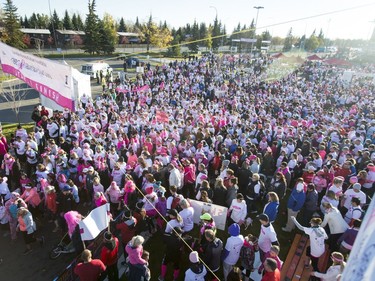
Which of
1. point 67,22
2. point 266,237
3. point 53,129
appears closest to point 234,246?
point 266,237

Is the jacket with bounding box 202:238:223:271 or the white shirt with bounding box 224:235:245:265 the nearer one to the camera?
the jacket with bounding box 202:238:223:271

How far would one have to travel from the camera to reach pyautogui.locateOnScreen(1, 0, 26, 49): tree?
3942 centimetres

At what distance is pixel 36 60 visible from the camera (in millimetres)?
7137

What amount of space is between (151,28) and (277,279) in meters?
59.1

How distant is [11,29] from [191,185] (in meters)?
44.5

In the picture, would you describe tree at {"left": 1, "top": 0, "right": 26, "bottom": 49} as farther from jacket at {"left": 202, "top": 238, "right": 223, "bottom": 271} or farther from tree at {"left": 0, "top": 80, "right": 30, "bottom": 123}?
jacket at {"left": 202, "top": 238, "right": 223, "bottom": 271}

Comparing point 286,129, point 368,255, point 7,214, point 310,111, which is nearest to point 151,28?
point 310,111

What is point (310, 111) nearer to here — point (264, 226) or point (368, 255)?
point (264, 226)

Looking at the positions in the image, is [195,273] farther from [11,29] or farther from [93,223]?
[11,29]

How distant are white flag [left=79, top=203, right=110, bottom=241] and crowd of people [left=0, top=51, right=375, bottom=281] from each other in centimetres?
42

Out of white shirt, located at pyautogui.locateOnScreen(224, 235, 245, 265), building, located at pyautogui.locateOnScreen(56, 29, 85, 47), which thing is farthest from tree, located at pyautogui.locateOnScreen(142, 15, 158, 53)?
white shirt, located at pyautogui.locateOnScreen(224, 235, 245, 265)

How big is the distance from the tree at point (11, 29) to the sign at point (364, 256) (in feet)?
158

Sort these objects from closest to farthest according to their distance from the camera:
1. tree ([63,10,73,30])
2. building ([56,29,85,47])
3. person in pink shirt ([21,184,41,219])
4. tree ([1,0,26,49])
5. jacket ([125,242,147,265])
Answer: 1. jacket ([125,242,147,265])
2. person in pink shirt ([21,184,41,219])
3. tree ([1,0,26,49])
4. building ([56,29,85,47])
5. tree ([63,10,73,30])

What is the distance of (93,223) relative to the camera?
571cm
